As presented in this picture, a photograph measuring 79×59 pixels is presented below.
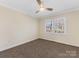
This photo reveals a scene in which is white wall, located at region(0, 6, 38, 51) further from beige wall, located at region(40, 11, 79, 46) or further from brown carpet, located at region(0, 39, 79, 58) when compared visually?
beige wall, located at region(40, 11, 79, 46)

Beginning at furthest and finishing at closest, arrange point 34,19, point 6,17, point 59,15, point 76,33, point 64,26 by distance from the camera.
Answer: point 34,19 < point 59,15 < point 64,26 < point 76,33 < point 6,17

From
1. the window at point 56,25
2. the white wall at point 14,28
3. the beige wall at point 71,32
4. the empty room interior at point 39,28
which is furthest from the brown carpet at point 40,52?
the window at point 56,25

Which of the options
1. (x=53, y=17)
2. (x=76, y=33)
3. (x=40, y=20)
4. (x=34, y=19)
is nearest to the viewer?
(x=76, y=33)

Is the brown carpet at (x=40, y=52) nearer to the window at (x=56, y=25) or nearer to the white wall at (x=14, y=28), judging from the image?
the white wall at (x=14, y=28)

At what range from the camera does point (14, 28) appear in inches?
192

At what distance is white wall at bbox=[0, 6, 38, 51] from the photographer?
416 centimetres

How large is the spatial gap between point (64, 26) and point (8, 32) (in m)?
3.41

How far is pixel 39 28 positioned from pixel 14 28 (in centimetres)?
299

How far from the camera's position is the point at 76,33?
507 centimetres

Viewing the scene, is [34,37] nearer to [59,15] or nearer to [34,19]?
[34,19]

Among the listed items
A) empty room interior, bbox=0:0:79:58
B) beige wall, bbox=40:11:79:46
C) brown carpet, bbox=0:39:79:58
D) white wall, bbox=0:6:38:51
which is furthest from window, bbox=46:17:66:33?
brown carpet, bbox=0:39:79:58

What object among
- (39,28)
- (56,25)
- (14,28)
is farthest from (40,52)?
(39,28)

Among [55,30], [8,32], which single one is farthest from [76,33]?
[8,32]

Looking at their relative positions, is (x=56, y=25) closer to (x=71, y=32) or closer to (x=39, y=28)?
(x=71, y=32)
